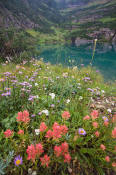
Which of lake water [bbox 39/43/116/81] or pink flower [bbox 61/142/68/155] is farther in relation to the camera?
lake water [bbox 39/43/116/81]

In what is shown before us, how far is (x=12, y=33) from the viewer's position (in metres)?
12.5

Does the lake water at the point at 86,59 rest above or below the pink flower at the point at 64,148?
below

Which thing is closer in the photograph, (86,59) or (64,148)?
(64,148)

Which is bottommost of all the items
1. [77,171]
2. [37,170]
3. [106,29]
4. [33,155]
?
[77,171]

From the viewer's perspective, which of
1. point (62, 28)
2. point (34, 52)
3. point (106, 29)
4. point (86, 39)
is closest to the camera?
point (34, 52)

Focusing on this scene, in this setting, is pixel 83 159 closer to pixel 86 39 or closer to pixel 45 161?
pixel 45 161

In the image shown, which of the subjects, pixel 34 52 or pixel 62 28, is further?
pixel 62 28

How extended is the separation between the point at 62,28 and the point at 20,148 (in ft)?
607

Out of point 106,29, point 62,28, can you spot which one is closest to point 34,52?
point 106,29

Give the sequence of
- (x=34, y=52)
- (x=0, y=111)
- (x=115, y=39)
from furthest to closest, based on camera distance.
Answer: (x=115, y=39) < (x=34, y=52) < (x=0, y=111)

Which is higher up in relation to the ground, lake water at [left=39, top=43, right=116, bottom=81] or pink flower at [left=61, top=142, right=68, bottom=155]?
pink flower at [left=61, top=142, right=68, bottom=155]

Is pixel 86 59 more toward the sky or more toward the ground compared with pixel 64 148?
more toward the ground

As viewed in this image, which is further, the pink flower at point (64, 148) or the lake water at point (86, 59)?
the lake water at point (86, 59)

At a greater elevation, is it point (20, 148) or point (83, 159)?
point (20, 148)
